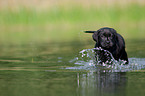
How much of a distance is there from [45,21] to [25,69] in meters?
18.2

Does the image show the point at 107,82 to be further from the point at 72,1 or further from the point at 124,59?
the point at 72,1

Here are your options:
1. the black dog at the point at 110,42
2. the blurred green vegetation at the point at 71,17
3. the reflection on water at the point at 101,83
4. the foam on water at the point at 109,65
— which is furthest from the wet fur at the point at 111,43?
the blurred green vegetation at the point at 71,17

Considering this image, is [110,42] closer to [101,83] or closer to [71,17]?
[101,83]

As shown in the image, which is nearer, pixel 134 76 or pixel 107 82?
pixel 107 82

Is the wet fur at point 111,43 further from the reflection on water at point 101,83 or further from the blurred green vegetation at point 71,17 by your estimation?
the blurred green vegetation at point 71,17

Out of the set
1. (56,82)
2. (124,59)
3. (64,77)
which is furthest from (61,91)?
(124,59)

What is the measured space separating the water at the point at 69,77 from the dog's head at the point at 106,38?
0.42 meters

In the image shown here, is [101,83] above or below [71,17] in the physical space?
below

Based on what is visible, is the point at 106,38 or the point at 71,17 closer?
the point at 106,38

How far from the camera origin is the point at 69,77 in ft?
23.8

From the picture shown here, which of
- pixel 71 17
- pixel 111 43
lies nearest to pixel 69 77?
pixel 111 43

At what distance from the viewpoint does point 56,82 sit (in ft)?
22.0

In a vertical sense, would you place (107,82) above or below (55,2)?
below

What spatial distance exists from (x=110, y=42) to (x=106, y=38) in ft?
0.43
